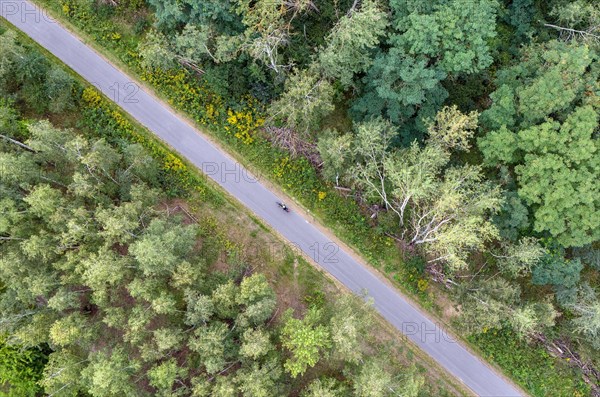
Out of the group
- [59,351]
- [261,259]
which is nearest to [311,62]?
[261,259]

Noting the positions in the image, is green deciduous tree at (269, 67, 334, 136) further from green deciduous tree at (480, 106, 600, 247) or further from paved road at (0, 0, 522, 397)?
green deciduous tree at (480, 106, 600, 247)

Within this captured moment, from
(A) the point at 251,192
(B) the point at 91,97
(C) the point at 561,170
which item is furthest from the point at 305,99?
(B) the point at 91,97

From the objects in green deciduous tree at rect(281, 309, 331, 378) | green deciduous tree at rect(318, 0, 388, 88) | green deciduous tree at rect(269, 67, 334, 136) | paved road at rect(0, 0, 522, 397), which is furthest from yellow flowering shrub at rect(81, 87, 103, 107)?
green deciduous tree at rect(281, 309, 331, 378)

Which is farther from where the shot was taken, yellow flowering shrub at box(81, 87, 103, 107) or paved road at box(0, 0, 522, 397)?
yellow flowering shrub at box(81, 87, 103, 107)

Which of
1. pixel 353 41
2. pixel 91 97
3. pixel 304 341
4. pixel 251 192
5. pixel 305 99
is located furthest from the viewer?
pixel 91 97

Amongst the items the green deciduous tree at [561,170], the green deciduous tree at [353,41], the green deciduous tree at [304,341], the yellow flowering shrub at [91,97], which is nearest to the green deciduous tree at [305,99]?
the green deciduous tree at [353,41]

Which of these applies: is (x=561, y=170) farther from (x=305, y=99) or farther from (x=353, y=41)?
(x=305, y=99)

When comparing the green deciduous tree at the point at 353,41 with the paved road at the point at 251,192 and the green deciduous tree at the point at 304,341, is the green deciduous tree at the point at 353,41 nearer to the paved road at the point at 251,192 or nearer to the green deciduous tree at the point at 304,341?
the paved road at the point at 251,192

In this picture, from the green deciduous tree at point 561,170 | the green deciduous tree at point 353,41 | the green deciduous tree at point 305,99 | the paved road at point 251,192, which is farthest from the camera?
the paved road at point 251,192
